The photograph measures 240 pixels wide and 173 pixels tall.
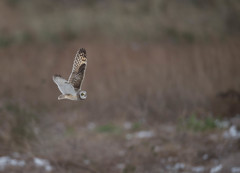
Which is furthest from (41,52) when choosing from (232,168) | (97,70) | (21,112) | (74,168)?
(232,168)

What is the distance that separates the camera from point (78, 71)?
2.79 metres

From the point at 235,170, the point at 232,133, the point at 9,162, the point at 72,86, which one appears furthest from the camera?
the point at 232,133

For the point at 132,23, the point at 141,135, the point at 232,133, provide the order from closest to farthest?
→ the point at 232,133 → the point at 141,135 → the point at 132,23

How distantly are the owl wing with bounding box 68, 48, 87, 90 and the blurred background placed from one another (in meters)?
4.76

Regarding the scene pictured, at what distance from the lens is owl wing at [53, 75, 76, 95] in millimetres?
2616

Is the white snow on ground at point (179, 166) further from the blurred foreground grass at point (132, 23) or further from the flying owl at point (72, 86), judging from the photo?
the blurred foreground grass at point (132, 23)

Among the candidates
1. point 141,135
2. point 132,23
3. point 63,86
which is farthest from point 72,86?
point 132,23

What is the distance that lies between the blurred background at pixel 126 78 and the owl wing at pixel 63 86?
496 cm

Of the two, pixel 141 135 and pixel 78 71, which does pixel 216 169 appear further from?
pixel 78 71

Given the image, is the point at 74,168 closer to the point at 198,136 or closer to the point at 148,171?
the point at 148,171

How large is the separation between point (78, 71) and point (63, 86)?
0.64 feet

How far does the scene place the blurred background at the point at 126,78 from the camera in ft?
26.4

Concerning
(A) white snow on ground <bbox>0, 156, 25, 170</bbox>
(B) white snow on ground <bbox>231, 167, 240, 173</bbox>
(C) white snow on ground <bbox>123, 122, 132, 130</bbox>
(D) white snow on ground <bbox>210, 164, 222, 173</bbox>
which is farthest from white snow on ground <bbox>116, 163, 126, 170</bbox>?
(C) white snow on ground <bbox>123, 122, 132, 130</bbox>

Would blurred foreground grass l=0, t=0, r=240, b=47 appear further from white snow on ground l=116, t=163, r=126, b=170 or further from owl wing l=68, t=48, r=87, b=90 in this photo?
owl wing l=68, t=48, r=87, b=90
